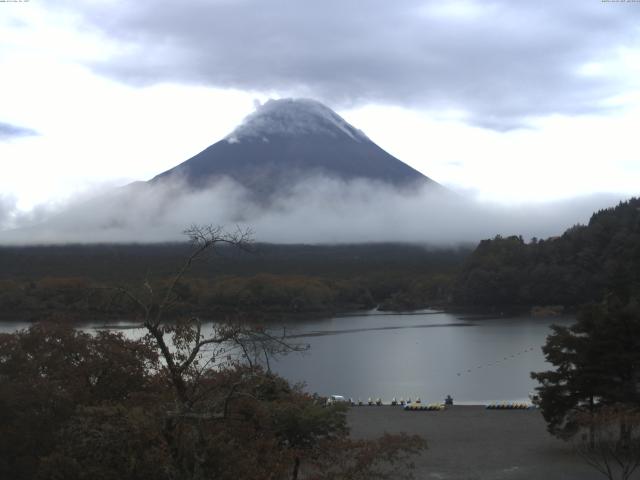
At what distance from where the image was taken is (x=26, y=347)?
29.4 ft

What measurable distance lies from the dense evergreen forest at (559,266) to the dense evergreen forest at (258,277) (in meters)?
4.63

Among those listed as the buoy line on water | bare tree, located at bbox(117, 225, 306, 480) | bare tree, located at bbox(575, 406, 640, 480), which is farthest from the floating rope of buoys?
bare tree, located at bbox(117, 225, 306, 480)

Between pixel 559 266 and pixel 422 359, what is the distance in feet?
89.9

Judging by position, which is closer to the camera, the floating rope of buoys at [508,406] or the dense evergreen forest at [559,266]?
the floating rope of buoys at [508,406]

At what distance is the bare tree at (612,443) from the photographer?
10133mm

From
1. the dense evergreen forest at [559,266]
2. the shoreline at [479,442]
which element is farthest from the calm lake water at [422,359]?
the dense evergreen forest at [559,266]

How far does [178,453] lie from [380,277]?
202 feet

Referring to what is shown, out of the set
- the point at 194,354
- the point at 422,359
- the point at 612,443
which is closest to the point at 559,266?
the point at 422,359

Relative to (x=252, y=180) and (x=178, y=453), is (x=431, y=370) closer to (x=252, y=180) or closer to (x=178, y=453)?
(x=178, y=453)

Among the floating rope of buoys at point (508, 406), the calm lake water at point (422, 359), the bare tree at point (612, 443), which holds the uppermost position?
the bare tree at point (612, 443)

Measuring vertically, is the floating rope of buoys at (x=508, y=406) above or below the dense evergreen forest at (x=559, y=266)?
below

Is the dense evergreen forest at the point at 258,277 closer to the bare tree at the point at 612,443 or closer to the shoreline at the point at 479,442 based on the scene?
the shoreline at the point at 479,442

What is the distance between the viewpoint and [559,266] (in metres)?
53.1

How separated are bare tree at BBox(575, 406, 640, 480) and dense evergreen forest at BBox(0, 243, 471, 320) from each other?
2095 centimetres
